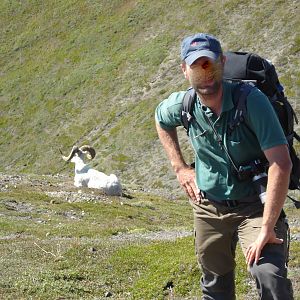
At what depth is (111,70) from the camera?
78875mm

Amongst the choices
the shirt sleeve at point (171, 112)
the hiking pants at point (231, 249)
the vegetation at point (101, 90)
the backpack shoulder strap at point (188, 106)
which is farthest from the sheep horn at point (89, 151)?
the backpack shoulder strap at point (188, 106)

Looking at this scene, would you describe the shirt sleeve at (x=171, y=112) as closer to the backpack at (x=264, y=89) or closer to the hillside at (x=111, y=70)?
the backpack at (x=264, y=89)

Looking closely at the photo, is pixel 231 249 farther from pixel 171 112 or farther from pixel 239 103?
pixel 239 103

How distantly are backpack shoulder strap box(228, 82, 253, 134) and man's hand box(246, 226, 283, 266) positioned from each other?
105cm

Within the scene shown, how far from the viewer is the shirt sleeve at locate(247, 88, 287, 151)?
6.45 metres

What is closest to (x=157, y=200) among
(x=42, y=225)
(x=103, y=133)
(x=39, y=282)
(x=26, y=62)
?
(x=42, y=225)

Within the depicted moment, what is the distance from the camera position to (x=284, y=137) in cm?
651

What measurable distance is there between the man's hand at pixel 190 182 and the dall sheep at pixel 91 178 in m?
32.8

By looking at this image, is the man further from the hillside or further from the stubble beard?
the hillside

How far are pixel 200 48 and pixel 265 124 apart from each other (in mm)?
1005

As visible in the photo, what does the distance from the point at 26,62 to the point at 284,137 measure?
83253 mm

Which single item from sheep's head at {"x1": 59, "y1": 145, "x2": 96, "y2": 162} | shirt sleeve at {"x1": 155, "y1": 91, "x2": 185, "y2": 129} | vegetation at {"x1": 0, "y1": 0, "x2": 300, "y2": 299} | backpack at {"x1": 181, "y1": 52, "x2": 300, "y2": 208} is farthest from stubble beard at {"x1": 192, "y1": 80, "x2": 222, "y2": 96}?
sheep's head at {"x1": 59, "y1": 145, "x2": 96, "y2": 162}

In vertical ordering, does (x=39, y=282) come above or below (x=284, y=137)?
below

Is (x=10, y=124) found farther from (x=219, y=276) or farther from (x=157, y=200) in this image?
(x=219, y=276)
